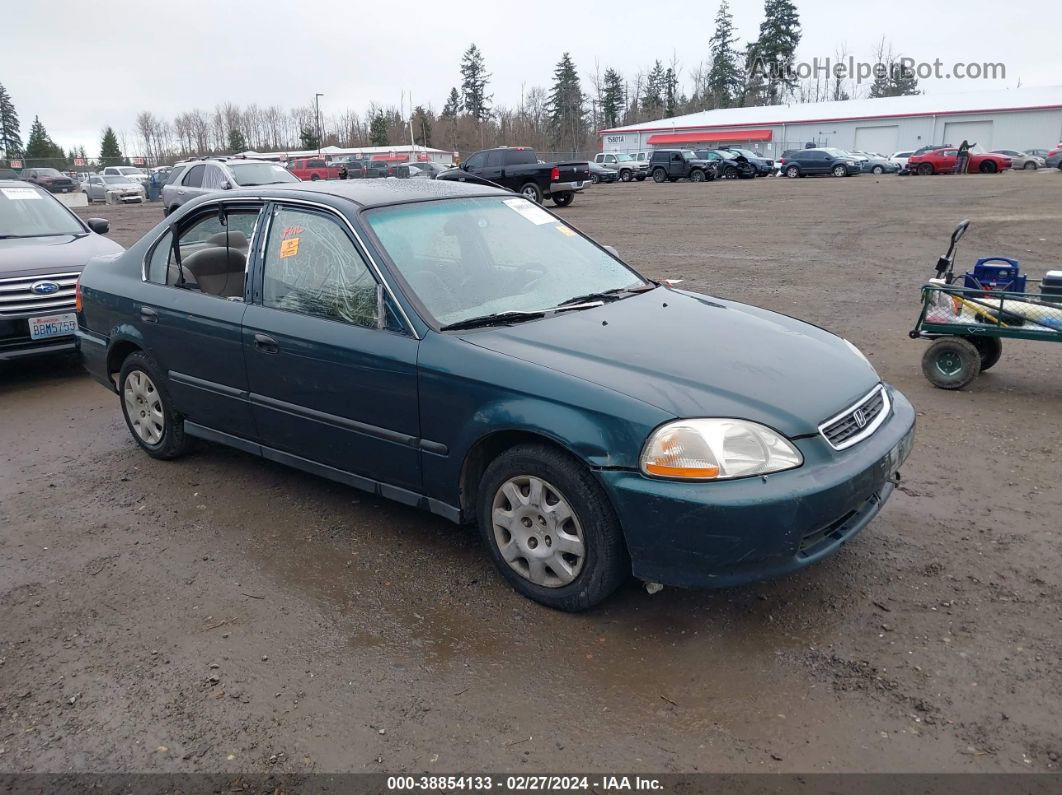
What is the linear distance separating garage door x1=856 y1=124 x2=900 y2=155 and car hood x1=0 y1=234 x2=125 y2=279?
61.6 metres

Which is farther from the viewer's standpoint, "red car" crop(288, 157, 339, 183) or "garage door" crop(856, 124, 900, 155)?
"garage door" crop(856, 124, 900, 155)

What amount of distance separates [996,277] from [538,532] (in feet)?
15.7

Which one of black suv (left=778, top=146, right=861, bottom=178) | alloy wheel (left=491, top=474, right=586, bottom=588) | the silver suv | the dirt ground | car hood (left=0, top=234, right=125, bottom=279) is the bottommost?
the dirt ground

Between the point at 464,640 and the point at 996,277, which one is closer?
the point at 464,640

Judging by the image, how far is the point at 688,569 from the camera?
2994 mm

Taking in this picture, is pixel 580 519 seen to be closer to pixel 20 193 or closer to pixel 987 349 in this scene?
pixel 987 349

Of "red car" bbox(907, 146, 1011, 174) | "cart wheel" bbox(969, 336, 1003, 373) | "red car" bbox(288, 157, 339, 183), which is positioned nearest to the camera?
"cart wheel" bbox(969, 336, 1003, 373)

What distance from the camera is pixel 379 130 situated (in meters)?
97.4

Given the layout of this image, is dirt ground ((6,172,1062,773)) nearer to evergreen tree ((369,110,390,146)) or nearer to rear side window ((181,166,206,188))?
rear side window ((181,166,206,188))

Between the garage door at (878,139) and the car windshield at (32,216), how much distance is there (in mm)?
61273

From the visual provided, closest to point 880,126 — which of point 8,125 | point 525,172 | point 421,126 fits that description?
point 525,172

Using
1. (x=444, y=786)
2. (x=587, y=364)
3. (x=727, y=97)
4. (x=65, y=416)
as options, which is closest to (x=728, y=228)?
(x=65, y=416)

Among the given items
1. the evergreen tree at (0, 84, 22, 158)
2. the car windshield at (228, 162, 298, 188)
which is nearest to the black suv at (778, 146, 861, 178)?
the car windshield at (228, 162, 298, 188)

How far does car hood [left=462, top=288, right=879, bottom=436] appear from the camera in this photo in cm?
310
